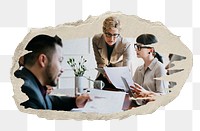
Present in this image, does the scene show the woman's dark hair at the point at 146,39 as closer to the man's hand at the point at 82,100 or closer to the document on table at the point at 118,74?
the document on table at the point at 118,74

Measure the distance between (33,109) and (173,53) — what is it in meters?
0.50

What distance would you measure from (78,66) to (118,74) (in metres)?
0.14

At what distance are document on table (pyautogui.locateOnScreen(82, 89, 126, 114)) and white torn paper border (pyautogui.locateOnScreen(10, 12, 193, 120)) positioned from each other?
2 centimetres

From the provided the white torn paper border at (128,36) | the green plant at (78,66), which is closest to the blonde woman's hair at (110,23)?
the white torn paper border at (128,36)

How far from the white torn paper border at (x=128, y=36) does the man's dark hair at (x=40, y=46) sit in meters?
0.01

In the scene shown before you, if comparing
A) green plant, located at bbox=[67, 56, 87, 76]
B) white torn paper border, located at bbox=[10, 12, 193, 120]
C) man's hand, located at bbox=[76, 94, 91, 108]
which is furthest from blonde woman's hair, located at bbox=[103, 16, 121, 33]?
man's hand, located at bbox=[76, 94, 91, 108]

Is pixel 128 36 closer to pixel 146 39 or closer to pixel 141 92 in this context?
pixel 146 39

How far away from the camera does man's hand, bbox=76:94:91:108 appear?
1358 millimetres

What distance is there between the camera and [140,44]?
1.36 metres

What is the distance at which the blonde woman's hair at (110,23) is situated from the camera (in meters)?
1.31

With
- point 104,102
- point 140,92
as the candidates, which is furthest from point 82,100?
point 140,92

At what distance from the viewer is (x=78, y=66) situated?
1344 mm

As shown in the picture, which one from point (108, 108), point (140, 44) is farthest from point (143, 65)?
point (108, 108)

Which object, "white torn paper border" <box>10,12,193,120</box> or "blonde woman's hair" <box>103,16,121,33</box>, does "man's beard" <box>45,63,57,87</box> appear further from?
"blonde woman's hair" <box>103,16,121,33</box>
